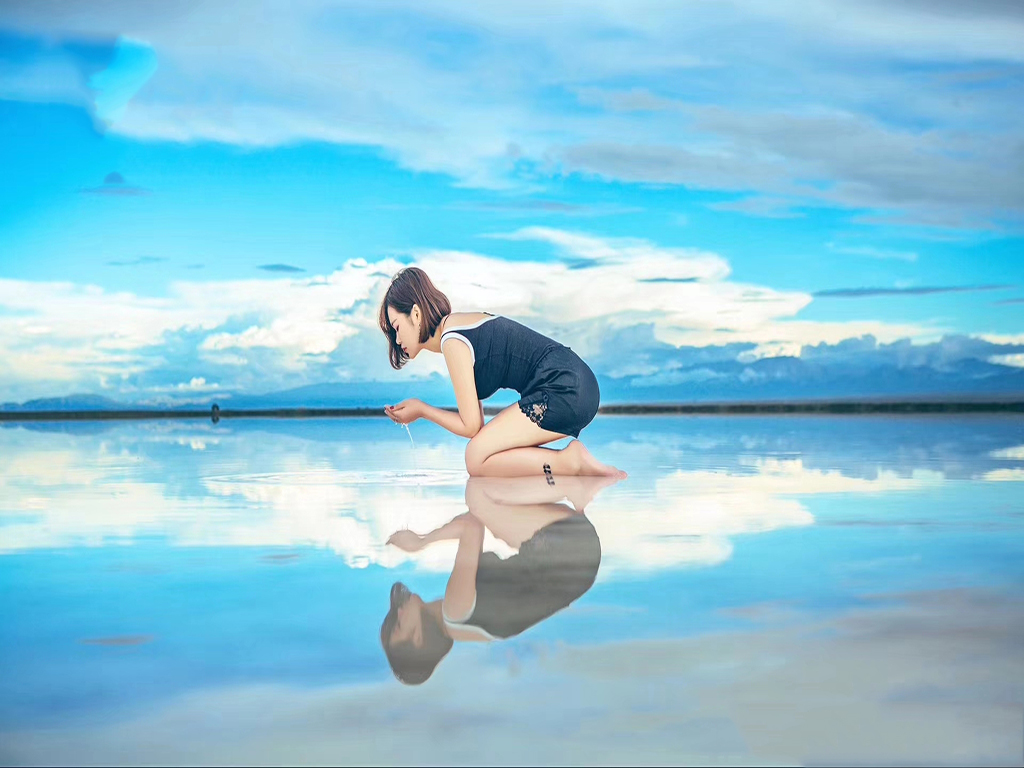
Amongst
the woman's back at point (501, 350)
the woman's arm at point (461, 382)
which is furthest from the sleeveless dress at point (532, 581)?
the woman's back at point (501, 350)

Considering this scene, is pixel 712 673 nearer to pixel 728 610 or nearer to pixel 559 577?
pixel 728 610

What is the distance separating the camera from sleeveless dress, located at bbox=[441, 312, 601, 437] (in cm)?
454

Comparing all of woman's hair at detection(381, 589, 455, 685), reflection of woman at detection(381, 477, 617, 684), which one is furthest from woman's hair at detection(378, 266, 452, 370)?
woman's hair at detection(381, 589, 455, 685)

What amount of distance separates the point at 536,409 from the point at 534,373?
0.64ft

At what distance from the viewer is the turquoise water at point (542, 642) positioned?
1.18 m

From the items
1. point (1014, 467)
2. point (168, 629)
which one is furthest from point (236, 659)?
point (1014, 467)

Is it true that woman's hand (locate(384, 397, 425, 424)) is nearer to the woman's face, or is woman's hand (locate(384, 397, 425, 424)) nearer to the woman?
the woman

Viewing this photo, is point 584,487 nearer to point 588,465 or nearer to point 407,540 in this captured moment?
point 588,465

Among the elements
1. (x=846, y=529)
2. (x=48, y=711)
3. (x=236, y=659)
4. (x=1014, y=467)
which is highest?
(x=1014, y=467)

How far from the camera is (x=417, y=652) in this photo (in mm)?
1502

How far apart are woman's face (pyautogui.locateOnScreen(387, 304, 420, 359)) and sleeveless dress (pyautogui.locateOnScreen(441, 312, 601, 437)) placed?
0.93 feet

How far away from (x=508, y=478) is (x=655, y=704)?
11.4 ft

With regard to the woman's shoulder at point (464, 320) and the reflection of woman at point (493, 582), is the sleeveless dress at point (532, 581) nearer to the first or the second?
the reflection of woman at point (493, 582)

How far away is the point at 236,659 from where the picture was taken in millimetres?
1501
